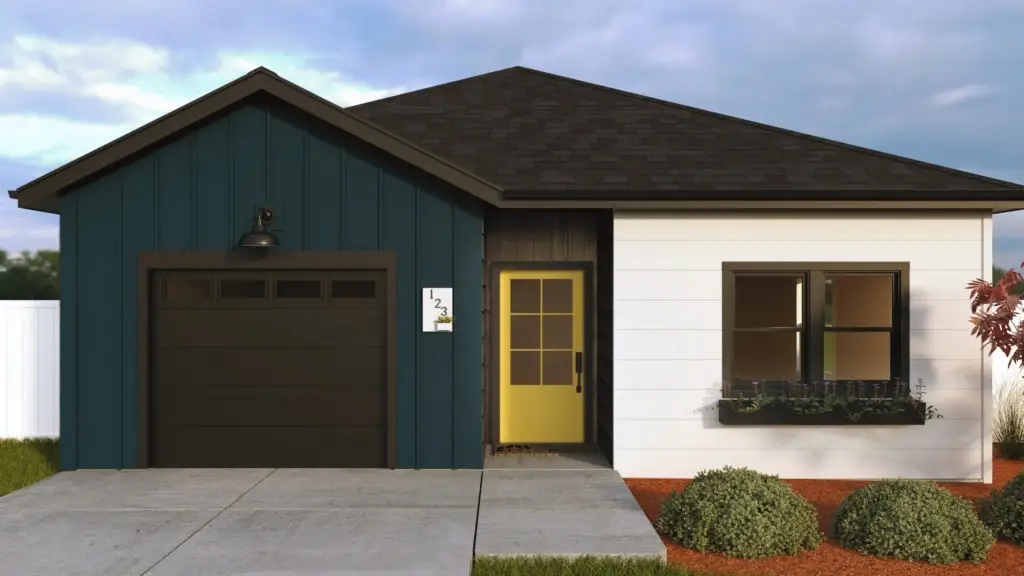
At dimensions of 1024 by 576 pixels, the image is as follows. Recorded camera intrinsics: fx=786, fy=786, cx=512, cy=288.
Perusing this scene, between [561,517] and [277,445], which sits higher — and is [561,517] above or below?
below

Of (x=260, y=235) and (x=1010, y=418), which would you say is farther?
(x=1010, y=418)

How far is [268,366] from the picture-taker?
8148 millimetres

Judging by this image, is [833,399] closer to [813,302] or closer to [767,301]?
[813,302]

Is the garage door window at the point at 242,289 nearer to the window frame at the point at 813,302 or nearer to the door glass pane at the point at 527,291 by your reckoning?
the door glass pane at the point at 527,291

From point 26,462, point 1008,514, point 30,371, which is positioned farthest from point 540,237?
point 30,371

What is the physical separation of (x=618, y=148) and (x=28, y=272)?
29555 millimetres

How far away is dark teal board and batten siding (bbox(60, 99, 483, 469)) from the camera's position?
799 cm

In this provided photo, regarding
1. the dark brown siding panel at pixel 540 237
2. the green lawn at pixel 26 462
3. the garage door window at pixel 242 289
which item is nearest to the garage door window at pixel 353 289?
the garage door window at pixel 242 289

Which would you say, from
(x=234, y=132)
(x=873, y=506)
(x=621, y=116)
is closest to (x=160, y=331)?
(x=234, y=132)

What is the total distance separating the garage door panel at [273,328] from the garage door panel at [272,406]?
0.48 m

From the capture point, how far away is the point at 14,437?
10.3 metres

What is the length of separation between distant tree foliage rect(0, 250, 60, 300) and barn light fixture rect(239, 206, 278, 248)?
2712 cm

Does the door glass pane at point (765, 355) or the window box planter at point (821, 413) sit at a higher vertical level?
the door glass pane at point (765, 355)

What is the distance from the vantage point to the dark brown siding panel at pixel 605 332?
8281mm
